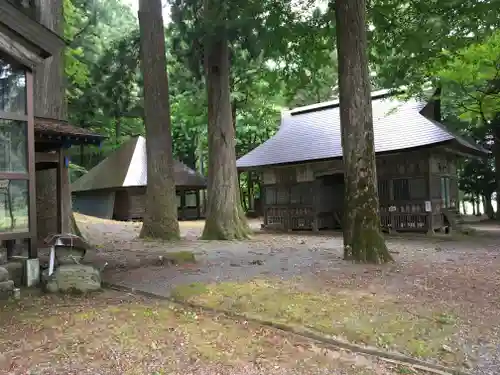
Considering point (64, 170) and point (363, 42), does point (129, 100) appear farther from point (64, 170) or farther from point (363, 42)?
point (363, 42)

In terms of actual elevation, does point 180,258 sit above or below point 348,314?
above

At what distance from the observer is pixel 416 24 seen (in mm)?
13000

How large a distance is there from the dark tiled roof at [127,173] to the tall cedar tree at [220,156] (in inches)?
478

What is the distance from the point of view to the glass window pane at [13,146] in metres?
7.07

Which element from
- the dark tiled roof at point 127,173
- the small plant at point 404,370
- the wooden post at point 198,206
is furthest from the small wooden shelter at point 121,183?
the small plant at point 404,370

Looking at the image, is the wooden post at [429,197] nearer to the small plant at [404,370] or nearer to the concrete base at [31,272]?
the small plant at [404,370]

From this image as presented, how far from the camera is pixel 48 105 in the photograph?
11797 mm

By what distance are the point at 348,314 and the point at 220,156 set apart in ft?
35.3

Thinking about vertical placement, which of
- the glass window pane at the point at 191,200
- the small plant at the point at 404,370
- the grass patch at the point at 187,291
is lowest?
the small plant at the point at 404,370

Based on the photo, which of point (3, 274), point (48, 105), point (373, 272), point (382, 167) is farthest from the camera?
point (382, 167)

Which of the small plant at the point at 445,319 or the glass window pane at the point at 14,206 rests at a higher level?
the glass window pane at the point at 14,206

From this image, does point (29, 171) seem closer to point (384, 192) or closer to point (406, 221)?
point (384, 192)

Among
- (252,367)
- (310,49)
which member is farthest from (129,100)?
(252,367)

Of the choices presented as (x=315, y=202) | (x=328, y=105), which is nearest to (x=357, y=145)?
(x=315, y=202)
